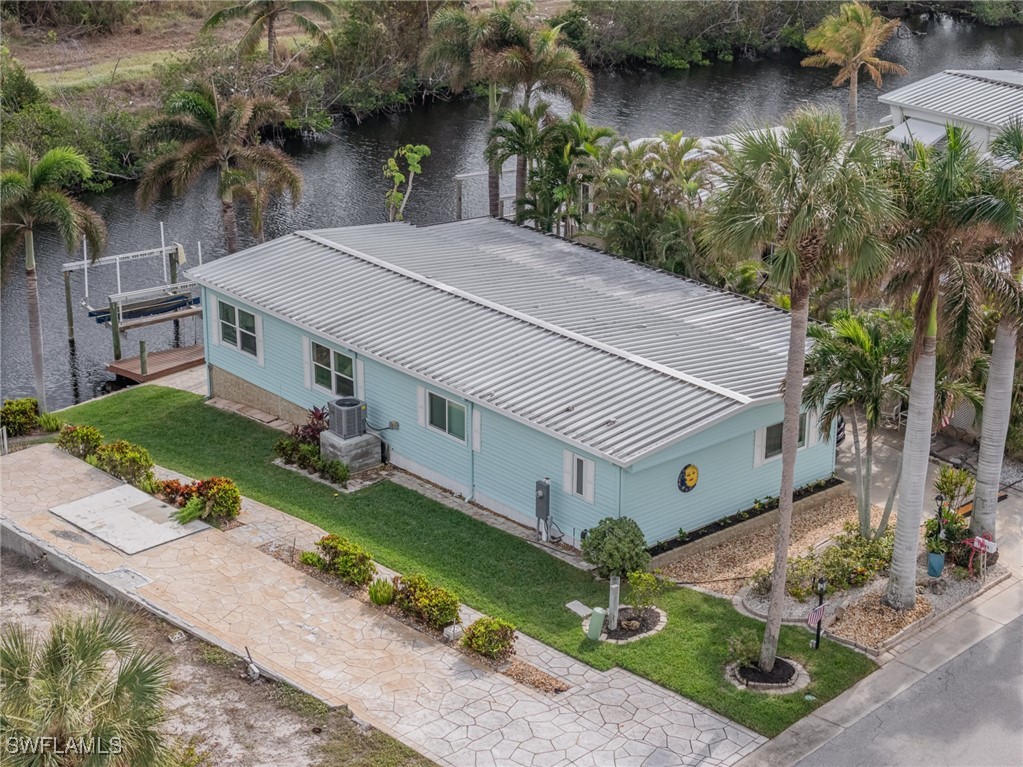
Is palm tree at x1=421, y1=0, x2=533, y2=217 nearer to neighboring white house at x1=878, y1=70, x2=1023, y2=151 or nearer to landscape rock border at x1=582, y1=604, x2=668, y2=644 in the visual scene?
neighboring white house at x1=878, y1=70, x2=1023, y2=151

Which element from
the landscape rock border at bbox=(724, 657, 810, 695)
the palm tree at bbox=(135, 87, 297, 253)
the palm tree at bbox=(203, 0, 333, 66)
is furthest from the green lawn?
the palm tree at bbox=(203, 0, 333, 66)

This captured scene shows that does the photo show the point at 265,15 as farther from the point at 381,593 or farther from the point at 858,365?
the point at 858,365

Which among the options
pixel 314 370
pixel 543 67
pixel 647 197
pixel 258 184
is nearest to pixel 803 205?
pixel 314 370

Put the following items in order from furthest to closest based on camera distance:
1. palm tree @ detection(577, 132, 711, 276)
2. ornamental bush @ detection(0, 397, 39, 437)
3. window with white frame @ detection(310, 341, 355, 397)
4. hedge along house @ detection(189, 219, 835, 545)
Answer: palm tree @ detection(577, 132, 711, 276), ornamental bush @ detection(0, 397, 39, 437), window with white frame @ detection(310, 341, 355, 397), hedge along house @ detection(189, 219, 835, 545)

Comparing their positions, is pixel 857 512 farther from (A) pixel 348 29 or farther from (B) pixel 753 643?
(A) pixel 348 29

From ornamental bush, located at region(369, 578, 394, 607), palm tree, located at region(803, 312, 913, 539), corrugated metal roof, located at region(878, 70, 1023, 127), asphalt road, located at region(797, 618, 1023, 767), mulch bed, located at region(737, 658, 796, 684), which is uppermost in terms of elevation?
corrugated metal roof, located at region(878, 70, 1023, 127)
